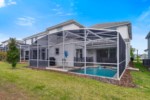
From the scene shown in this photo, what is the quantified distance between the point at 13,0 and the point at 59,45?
7.99m

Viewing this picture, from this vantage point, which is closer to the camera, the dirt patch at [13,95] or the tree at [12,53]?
the dirt patch at [13,95]

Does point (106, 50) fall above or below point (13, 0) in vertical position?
below

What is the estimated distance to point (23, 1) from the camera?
58.2 ft

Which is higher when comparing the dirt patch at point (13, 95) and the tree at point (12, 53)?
the tree at point (12, 53)

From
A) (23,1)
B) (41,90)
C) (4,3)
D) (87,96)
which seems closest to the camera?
(87,96)

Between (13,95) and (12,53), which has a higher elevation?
(12,53)

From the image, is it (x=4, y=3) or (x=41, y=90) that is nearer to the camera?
(x=41, y=90)

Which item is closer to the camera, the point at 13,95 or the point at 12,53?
the point at 13,95

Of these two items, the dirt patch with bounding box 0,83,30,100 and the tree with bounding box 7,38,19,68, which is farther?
the tree with bounding box 7,38,19,68

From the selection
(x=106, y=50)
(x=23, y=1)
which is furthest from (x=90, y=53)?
(x=23, y=1)

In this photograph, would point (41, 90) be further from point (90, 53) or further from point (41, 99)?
point (90, 53)

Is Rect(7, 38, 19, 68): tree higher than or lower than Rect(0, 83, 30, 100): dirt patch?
higher

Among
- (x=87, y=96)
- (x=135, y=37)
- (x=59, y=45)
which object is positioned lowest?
(x=87, y=96)

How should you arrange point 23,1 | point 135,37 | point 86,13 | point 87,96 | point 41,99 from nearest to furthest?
point 41,99 → point 87,96 → point 23,1 → point 86,13 → point 135,37
